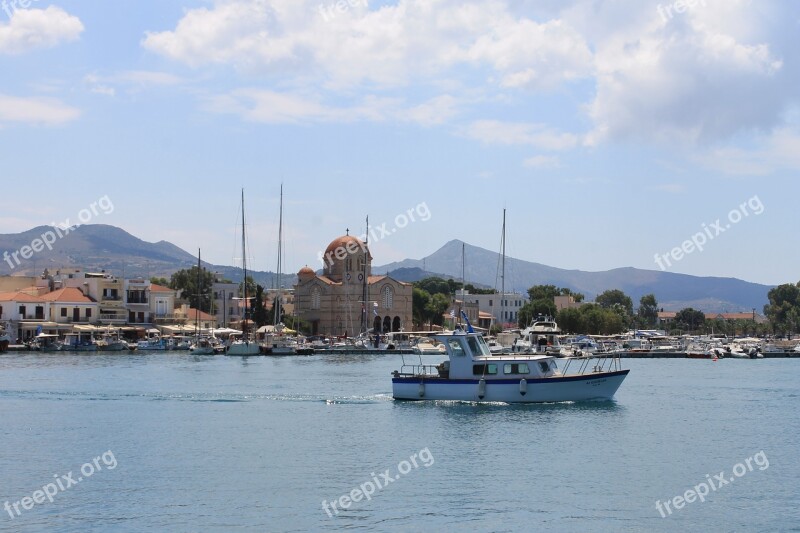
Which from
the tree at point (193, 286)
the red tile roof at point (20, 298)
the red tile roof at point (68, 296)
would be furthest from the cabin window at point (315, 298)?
the red tile roof at point (20, 298)

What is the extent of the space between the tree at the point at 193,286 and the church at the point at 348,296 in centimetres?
1341

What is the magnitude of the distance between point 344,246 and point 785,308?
266 feet

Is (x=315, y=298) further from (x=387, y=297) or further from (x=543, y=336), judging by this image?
(x=543, y=336)

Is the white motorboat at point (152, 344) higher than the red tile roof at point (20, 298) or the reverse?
the reverse

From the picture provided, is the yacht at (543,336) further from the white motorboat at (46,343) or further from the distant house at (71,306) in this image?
the distant house at (71,306)

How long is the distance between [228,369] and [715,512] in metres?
57.0

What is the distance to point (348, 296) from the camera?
144 meters

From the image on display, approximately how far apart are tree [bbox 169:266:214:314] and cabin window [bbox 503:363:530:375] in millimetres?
103401

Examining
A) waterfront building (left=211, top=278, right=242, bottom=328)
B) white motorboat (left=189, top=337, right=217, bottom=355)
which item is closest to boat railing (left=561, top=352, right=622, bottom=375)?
white motorboat (left=189, top=337, right=217, bottom=355)

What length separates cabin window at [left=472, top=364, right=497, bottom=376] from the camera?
48062mm

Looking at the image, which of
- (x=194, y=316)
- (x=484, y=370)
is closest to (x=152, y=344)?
(x=194, y=316)

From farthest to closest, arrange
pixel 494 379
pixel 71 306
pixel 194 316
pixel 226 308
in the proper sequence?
pixel 226 308 → pixel 194 316 → pixel 71 306 → pixel 494 379

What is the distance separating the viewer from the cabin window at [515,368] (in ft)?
158

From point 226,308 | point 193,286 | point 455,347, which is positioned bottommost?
point 455,347
